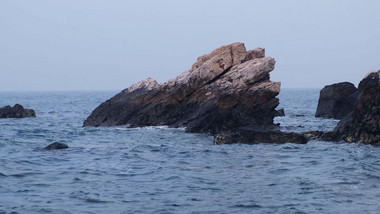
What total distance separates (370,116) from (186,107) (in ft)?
52.4

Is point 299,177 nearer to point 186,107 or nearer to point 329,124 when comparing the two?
point 186,107

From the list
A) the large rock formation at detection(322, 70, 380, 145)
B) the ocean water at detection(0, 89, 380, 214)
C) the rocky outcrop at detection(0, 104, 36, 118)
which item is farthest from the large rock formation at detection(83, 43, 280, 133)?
the rocky outcrop at detection(0, 104, 36, 118)

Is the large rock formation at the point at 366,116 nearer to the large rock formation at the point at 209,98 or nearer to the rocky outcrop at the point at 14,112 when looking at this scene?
the large rock formation at the point at 209,98

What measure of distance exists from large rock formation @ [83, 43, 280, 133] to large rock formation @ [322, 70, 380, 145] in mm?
8980

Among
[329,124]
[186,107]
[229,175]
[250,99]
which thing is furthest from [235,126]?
[229,175]

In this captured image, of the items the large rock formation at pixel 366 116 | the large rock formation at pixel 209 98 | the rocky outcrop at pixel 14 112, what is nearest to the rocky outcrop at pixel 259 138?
the large rock formation at pixel 366 116

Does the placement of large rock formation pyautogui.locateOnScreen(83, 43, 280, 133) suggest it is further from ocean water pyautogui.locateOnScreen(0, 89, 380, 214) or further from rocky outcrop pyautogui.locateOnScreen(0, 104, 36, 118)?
rocky outcrop pyautogui.locateOnScreen(0, 104, 36, 118)

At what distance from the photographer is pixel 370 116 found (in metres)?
28.1

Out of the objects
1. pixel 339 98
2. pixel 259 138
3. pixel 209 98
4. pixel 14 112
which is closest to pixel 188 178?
pixel 259 138

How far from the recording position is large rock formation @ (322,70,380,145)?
28.1 m

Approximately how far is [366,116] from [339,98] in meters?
21.6

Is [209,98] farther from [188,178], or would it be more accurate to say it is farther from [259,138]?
[188,178]

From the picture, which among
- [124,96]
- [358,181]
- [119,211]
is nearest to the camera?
[119,211]

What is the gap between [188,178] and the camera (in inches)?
843
